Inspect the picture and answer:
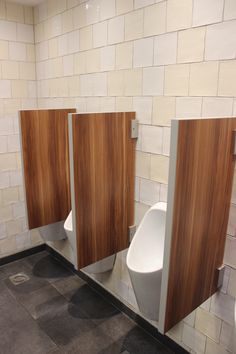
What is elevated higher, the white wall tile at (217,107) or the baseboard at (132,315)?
the white wall tile at (217,107)

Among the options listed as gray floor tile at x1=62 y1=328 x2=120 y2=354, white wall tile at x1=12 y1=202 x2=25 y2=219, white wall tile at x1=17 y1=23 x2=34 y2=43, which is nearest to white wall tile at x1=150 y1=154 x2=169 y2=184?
gray floor tile at x1=62 y1=328 x2=120 y2=354

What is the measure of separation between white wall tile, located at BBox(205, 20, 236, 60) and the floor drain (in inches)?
89.3

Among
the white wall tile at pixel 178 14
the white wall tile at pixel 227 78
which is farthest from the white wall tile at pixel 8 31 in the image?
the white wall tile at pixel 227 78

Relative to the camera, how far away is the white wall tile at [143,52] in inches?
63.6

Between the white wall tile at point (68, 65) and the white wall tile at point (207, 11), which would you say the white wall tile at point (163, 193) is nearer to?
the white wall tile at point (207, 11)

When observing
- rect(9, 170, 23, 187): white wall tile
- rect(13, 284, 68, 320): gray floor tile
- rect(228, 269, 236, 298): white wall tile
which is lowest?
rect(13, 284, 68, 320): gray floor tile

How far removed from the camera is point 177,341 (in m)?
1.80

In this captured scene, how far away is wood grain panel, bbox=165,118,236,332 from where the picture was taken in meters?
1.07

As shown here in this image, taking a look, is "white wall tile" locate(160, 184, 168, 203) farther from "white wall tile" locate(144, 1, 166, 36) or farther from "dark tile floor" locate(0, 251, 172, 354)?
"dark tile floor" locate(0, 251, 172, 354)

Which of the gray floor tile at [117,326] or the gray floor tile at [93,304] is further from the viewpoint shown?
the gray floor tile at [93,304]

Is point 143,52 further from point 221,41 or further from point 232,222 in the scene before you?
point 232,222

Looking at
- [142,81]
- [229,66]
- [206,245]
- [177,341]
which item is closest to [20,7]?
[142,81]

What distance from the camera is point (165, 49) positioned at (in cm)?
154

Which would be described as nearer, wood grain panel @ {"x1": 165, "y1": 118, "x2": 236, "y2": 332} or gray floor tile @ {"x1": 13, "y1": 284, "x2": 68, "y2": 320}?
wood grain panel @ {"x1": 165, "y1": 118, "x2": 236, "y2": 332}
